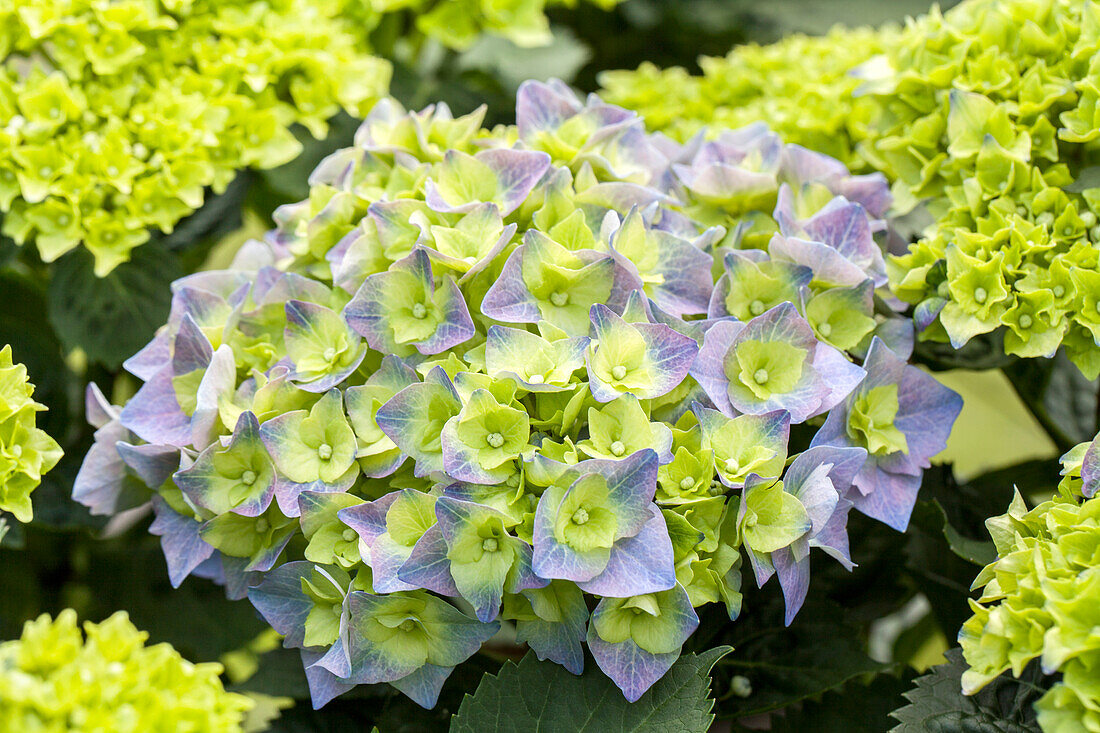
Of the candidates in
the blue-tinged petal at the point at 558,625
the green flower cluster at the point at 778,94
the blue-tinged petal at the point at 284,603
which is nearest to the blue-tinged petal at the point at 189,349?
the blue-tinged petal at the point at 284,603

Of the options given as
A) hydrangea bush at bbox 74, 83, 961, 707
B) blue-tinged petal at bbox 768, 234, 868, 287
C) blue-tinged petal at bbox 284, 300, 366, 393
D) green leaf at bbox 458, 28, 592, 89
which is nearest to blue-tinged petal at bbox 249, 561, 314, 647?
hydrangea bush at bbox 74, 83, 961, 707

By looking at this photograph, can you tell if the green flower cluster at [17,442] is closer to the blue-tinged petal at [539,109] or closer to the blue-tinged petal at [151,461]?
the blue-tinged petal at [151,461]

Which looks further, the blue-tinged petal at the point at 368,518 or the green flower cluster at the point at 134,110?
the green flower cluster at the point at 134,110

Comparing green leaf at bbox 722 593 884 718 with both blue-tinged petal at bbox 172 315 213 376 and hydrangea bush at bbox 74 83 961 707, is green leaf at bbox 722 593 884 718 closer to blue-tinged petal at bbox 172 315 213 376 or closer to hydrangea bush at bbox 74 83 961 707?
hydrangea bush at bbox 74 83 961 707

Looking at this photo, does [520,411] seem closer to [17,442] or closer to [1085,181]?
[17,442]

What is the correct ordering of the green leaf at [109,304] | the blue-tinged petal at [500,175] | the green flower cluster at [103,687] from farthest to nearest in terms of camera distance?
the green leaf at [109,304] → the blue-tinged petal at [500,175] → the green flower cluster at [103,687]

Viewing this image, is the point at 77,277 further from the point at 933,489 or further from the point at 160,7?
the point at 933,489

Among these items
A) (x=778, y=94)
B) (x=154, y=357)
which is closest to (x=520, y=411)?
(x=154, y=357)
